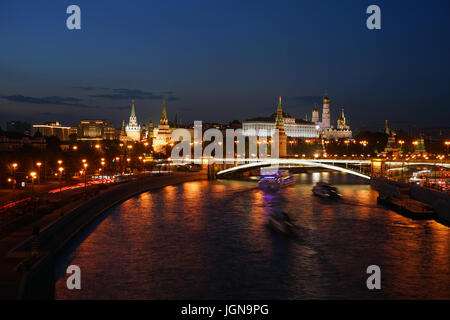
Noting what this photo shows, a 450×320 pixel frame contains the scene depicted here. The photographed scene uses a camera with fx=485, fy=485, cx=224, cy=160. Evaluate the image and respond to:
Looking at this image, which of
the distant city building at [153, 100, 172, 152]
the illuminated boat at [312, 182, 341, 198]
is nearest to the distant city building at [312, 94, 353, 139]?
the distant city building at [153, 100, 172, 152]

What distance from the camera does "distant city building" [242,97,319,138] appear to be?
8806 centimetres

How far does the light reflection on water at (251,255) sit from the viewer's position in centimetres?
988

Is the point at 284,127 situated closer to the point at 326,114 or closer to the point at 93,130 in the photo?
the point at 326,114

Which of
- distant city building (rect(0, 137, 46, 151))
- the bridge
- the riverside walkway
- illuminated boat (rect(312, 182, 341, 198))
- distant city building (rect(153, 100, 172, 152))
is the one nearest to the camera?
the riverside walkway

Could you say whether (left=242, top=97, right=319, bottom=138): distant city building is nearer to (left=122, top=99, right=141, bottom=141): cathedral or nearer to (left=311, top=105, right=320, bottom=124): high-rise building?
(left=311, top=105, right=320, bottom=124): high-rise building

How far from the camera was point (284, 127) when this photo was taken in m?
90.1

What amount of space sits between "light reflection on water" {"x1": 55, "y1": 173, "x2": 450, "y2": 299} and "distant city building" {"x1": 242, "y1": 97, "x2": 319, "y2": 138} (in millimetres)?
66417

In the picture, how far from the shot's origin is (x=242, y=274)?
1089 centimetres

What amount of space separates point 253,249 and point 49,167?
1850cm

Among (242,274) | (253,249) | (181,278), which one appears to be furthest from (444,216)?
(181,278)

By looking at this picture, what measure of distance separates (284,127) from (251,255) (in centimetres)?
7865

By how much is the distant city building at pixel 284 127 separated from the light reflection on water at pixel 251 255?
66.4 metres

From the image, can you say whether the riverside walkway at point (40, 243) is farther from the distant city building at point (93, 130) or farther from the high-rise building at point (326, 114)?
the distant city building at point (93, 130)

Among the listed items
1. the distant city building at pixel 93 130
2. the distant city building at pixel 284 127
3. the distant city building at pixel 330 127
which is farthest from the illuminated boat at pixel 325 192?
the distant city building at pixel 93 130
